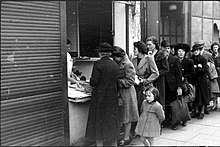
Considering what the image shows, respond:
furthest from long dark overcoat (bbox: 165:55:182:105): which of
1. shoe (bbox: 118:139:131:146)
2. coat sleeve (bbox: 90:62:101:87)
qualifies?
coat sleeve (bbox: 90:62:101:87)

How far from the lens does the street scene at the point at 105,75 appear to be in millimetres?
3363

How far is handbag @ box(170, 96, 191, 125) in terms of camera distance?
233 inches

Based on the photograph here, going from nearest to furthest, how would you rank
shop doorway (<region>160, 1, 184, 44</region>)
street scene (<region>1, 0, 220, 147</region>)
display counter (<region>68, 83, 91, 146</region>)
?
street scene (<region>1, 0, 220, 147</region>)
shop doorway (<region>160, 1, 184, 44</region>)
display counter (<region>68, 83, 91, 146</region>)

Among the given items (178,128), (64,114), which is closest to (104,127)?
(64,114)

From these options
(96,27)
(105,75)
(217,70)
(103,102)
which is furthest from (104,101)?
(217,70)

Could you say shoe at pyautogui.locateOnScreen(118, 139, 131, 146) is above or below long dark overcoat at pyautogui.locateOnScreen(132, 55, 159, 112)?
below

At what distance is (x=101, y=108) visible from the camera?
4352mm

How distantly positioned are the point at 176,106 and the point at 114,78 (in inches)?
81.5

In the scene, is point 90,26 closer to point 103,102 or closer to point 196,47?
point 196,47

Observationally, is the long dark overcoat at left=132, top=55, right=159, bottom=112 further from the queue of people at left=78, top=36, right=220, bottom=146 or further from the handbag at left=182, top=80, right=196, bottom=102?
the handbag at left=182, top=80, right=196, bottom=102

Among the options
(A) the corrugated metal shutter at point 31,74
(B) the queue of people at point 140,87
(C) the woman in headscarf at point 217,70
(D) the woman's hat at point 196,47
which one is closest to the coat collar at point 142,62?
(B) the queue of people at point 140,87

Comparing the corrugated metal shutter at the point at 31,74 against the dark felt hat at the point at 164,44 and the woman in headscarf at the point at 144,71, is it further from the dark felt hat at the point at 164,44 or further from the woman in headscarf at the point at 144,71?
the dark felt hat at the point at 164,44

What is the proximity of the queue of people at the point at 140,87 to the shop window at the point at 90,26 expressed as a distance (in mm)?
910

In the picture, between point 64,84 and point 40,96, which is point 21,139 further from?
point 64,84
